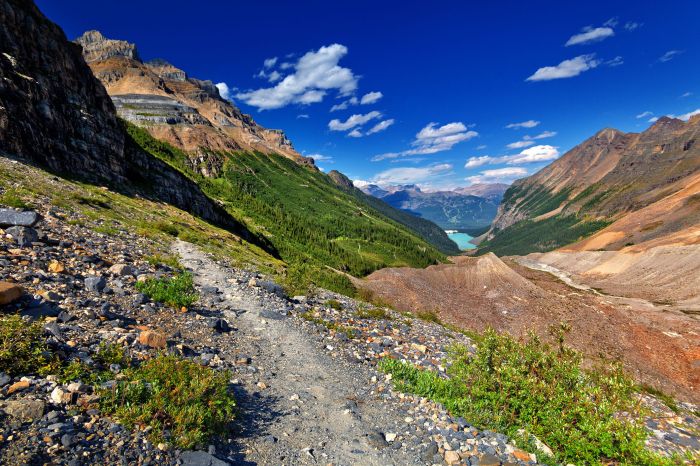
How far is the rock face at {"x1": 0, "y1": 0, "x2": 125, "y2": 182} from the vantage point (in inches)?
1446

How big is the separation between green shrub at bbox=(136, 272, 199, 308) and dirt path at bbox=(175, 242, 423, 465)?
2.41 m

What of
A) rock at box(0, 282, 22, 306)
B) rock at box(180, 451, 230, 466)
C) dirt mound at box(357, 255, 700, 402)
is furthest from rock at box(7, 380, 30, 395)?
dirt mound at box(357, 255, 700, 402)

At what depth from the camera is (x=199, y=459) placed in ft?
23.5

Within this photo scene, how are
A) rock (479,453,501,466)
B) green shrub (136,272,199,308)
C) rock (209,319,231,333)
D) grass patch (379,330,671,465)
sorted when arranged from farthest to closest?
green shrub (136,272,199,308), rock (209,319,231,333), grass patch (379,330,671,465), rock (479,453,501,466)

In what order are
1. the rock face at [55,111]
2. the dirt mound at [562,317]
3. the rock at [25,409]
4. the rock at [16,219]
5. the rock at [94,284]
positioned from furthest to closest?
the dirt mound at [562,317]
the rock face at [55,111]
the rock at [16,219]
the rock at [94,284]
the rock at [25,409]

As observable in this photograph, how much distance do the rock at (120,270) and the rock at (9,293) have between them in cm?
646

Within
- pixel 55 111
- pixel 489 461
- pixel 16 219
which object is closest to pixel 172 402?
pixel 489 461

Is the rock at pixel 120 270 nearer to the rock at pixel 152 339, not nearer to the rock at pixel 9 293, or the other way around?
the rock at pixel 9 293

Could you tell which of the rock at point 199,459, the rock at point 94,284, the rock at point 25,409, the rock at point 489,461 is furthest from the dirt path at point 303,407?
the rock at point 94,284

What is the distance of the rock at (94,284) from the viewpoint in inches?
537

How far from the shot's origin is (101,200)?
33156mm

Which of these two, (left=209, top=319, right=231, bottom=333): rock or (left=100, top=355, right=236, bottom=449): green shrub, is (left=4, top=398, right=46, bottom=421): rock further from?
(left=209, top=319, right=231, bottom=333): rock

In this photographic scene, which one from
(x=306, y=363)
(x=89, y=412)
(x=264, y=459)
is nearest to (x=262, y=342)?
(x=306, y=363)

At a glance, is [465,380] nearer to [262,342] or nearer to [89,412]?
[262,342]
